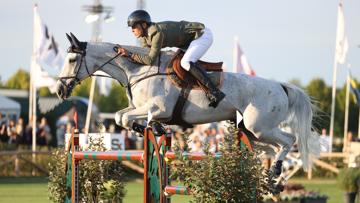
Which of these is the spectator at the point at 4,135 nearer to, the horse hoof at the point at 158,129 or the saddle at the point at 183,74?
the saddle at the point at 183,74

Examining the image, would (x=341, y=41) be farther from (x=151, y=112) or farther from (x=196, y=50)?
(x=151, y=112)

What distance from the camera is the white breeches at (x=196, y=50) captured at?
9.76m

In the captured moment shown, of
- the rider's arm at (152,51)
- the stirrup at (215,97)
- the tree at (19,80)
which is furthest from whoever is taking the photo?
the tree at (19,80)

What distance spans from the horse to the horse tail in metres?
0.17

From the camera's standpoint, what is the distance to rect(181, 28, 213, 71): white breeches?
32.0 ft

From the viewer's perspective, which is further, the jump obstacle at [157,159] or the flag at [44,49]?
the flag at [44,49]

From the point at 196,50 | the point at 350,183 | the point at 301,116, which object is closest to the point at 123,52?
the point at 196,50

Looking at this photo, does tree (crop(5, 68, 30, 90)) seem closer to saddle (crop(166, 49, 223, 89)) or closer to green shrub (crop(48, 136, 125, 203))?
saddle (crop(166, 49, 223, 89))

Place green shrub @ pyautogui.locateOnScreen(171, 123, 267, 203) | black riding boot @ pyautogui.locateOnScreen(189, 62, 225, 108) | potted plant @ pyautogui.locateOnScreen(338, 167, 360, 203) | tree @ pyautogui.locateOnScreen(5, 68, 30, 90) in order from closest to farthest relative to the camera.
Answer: green shrub @ pyautogui.locateOnScreen(171, 123, 267, 203)
black riding boot @ pyautogui.locateOnScreen(189, 62, 225, 108)
potted plant @ pyautogui.locateOnScreen(338, 167, 360, 203)
tree @ pyautogui.locateOnScreen(5, 68, 30, 90)

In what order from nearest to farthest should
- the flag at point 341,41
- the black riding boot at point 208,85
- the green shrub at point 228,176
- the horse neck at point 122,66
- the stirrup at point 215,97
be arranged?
the green shrub at point 228,176, the black riding boot at point 208,85, the stirrup at point 215,97, the horse neck at point 122,66, the flag at point 341,41

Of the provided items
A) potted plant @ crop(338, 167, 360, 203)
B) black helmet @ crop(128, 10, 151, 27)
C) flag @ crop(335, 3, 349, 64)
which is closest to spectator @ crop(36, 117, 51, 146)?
flag @ crop(335, 3, 349, 64)

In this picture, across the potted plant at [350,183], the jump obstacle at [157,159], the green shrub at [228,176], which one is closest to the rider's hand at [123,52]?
the jump obstacle at [157,159]

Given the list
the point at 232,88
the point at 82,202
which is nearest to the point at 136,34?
the point at 232,88

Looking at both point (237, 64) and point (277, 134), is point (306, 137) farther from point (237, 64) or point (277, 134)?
point (237, 64)
